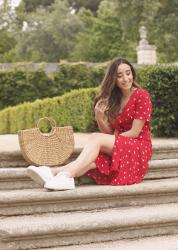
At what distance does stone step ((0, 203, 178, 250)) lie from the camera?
4125mm

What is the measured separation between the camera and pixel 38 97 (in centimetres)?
2216

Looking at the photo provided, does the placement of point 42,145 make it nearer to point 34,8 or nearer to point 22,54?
point 22,54

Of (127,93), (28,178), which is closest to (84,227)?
(28,178)

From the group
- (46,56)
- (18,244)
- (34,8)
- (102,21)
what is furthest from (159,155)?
(34,8)

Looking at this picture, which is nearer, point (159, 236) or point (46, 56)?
point (159, 236)

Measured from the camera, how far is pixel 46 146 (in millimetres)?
5246

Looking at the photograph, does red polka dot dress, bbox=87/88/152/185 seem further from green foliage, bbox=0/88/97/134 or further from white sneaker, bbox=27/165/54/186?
green foliage, bbox=0/88/97/134

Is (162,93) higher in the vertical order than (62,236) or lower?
higher

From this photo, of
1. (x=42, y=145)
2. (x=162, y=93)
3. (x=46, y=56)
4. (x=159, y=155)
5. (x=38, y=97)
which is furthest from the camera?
(x=46, y=56)

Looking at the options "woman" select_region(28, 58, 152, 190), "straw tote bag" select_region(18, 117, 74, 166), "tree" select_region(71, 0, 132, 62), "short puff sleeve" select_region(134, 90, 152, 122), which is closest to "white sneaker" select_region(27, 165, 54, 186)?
"woman" select_region(28, 58, 152, 190)

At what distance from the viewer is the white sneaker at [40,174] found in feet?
15.1

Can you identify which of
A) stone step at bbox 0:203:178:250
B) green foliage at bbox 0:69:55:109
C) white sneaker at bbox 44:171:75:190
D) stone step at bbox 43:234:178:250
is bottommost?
green foliage at bbox 0:69:55:109

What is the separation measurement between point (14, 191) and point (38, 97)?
57.5ft

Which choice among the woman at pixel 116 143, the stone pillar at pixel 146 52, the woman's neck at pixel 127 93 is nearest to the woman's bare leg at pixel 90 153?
the woman at pixel 116 143
